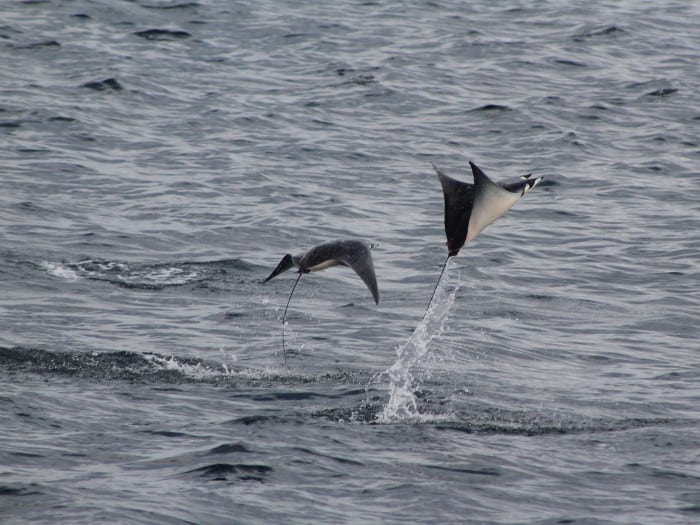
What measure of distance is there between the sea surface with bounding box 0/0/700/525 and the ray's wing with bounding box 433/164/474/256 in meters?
1.48

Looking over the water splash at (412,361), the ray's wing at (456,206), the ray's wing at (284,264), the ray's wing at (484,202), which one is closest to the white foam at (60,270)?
the water splash at (412,361)

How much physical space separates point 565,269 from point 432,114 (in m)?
7.66

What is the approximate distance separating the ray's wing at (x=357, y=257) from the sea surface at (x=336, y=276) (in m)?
1.17

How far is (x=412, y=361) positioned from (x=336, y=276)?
3.01m

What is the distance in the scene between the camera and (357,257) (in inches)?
346

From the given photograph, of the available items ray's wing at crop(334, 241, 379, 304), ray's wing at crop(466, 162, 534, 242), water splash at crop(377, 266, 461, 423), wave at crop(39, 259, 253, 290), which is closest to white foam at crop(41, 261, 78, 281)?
wave at crop(39, 259, 253, 290)

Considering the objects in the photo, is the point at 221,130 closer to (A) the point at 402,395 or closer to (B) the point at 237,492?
(A) the point at 402,395

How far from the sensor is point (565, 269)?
1393 cm

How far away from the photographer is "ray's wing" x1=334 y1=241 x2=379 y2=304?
8695 mm

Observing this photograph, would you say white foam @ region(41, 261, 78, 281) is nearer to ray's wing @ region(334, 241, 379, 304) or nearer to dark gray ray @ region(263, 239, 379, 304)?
dark gray ray @ region(263, 239, 379, 304)

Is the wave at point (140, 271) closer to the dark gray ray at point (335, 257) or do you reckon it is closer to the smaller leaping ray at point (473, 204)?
the dark gray ray at point (335, 257)

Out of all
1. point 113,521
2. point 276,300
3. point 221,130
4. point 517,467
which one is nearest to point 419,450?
point 517,467

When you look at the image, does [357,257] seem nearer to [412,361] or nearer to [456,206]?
[456,206]

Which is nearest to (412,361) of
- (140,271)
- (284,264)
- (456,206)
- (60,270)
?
(456,206)
